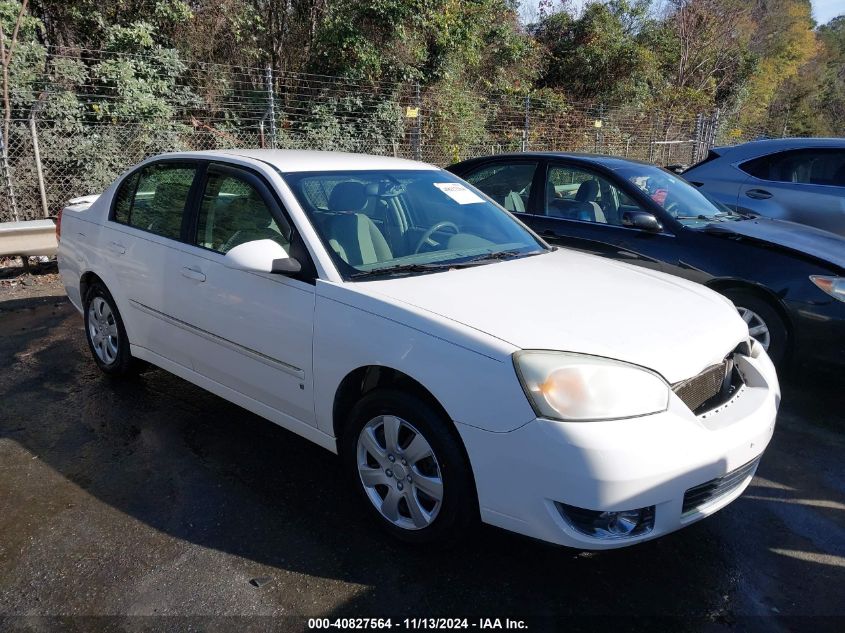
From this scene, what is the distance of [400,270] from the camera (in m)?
3.04

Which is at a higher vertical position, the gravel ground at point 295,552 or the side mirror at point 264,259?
the side mirror at point 264,259

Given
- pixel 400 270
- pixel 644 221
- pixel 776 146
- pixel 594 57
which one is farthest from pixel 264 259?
pixel 594 57

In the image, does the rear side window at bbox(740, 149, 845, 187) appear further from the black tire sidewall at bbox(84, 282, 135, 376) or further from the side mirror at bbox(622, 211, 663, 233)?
the black tire sidewall at bbox(84, 282, 135, 376)

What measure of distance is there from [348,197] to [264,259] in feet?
2.26

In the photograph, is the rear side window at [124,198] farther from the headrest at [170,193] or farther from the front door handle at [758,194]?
the front door handle at [758,194]

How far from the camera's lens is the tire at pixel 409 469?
8.19ft

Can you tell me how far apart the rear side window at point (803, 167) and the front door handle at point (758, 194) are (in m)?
0.17

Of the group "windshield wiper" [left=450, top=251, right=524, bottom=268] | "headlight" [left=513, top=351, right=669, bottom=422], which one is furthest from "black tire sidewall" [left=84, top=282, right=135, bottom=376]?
"headlight" [left=513, top=351, right=669, bottom=422]

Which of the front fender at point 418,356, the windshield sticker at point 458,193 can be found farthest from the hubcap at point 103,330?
the windshield sticker at point 458,193

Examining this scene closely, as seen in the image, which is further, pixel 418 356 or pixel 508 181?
pixel 508 181

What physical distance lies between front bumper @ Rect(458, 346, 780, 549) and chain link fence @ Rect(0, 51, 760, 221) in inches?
322

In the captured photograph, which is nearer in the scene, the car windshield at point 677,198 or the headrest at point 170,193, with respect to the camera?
the headrest at point 170,193

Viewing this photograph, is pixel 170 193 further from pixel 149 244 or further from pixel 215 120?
pixel 215 120

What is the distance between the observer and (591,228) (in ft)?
17.3
